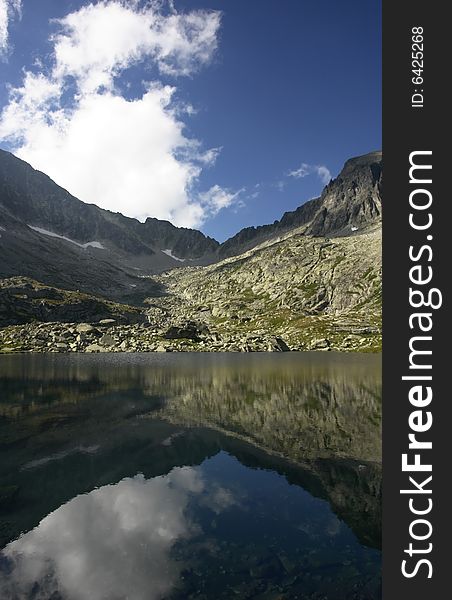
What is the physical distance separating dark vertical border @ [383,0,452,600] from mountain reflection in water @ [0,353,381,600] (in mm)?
2602

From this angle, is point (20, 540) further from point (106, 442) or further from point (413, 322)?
point (413, 322)

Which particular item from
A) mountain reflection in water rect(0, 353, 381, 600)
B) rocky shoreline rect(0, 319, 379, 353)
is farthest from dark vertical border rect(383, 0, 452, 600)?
rocky shoreline rect(0, 319, 379, 353)

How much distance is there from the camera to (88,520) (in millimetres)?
18797

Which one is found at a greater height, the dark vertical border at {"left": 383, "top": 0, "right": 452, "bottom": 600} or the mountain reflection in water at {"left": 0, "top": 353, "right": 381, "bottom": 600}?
the dark vertical border at {"left": 383, "top": 0, "right": 452, "bottom": 600}

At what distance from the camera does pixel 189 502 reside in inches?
840

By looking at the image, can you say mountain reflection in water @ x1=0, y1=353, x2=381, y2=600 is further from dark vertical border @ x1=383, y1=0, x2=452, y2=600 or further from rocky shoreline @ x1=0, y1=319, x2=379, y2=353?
rocky shoreline @ x1=0, y1=319, x2=379, y2=353

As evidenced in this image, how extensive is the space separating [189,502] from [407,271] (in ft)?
52.9

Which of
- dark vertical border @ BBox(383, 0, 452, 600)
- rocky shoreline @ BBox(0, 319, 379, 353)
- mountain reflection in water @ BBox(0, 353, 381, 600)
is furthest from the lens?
rocky shoreline @ BBox(0, 319, 379, 353)

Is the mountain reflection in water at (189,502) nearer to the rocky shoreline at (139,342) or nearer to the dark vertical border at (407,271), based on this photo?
the dark vertical border at (407,271)

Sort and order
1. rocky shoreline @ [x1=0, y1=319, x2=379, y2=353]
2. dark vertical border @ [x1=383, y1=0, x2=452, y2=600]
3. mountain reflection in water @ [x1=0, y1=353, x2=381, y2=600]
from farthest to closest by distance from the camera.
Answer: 1. rocky shoreline @ [x1=0, y1=319, x2=379, y2=353]
2. mountain reflection in water @ [x1=0, y1=353, x2=381, y2=600]
3. dark vertical border @ [x1=383, y1=0, x2=452, y2=600]

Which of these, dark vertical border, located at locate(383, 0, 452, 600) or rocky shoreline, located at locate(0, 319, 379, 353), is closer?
dark vertical border, located at locate(383, 0, 452, 600)

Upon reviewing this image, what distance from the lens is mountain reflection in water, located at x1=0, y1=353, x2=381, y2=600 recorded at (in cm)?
1412

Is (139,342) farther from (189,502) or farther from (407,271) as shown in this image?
(407,271)

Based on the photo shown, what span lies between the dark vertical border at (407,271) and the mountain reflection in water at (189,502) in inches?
102
